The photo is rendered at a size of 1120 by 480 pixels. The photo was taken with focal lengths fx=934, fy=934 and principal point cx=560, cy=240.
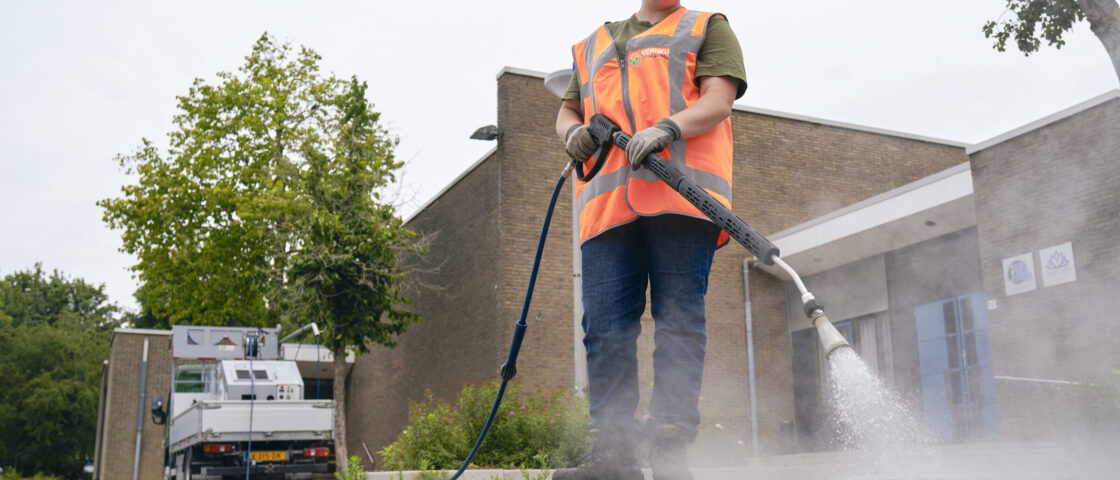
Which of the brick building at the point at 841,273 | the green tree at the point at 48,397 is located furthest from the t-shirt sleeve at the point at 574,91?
the green tree at the point at 48,397

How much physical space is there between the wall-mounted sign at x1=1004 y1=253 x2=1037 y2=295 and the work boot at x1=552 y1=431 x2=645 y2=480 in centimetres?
1246

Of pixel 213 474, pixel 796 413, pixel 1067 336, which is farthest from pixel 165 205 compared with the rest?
pixel 1067 336

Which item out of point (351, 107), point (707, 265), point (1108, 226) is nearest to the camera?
point (707, 265)

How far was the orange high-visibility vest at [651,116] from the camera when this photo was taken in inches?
103

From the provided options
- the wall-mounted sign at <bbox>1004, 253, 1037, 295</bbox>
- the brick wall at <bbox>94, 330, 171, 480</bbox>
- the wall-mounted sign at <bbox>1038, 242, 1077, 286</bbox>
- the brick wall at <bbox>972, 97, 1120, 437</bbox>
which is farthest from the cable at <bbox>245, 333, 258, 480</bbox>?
the brick wall at <bbox>94, 330, 171, 480</bbox>

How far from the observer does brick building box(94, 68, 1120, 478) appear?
496 inches

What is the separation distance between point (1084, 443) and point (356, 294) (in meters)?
13.8

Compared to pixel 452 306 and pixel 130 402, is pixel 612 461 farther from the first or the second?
pixel 130 402

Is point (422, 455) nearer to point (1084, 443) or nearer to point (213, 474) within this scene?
point (1084, 443)

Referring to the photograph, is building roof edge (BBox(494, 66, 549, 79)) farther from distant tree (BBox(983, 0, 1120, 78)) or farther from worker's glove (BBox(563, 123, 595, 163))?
worker's glove (BBox(563, 123, 595, 163))

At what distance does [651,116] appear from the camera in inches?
108

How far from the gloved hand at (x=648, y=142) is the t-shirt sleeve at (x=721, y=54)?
1.05 feet

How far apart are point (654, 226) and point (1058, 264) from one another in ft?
39.8

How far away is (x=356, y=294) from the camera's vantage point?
1875 centimetres
